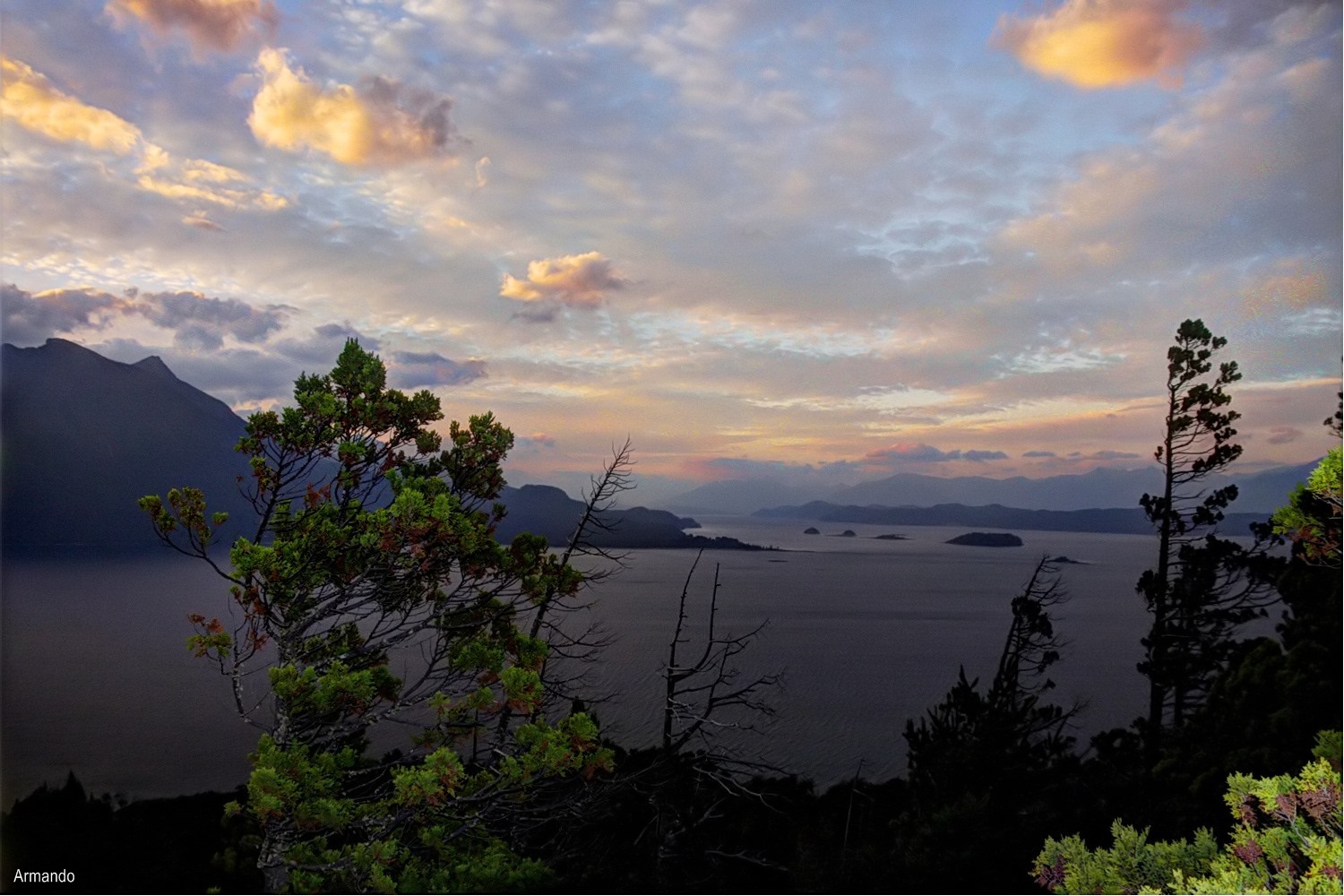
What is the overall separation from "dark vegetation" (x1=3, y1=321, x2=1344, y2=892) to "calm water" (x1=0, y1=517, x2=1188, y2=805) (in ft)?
11.6

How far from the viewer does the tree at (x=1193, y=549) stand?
12.5 meters

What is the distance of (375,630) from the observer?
6.39 metres

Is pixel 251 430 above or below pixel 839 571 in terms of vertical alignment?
above

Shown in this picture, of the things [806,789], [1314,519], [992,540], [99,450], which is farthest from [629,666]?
[992,540]

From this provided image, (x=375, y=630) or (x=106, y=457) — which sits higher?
(x=106, y=457)

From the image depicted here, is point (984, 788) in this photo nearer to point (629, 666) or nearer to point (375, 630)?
point (375, 630)

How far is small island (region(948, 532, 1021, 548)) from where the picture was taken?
138 metres

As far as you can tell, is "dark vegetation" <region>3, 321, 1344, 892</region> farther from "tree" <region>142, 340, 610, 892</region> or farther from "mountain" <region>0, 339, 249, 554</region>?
"mountain" <region>0, 339, 249, 554</region>

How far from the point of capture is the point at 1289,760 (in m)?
6.56

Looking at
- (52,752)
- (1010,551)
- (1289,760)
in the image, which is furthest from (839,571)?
(1289,760)

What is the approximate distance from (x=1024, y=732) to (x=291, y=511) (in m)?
9.81

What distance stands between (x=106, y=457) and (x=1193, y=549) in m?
60.3

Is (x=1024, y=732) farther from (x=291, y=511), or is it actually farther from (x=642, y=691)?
(x=642, y=691)

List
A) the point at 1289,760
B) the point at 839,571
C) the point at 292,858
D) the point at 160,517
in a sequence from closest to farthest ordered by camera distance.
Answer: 1. the point at 160,517
2. the point at 292,858
3. the point at 1289,760
4. the point at 839,571
